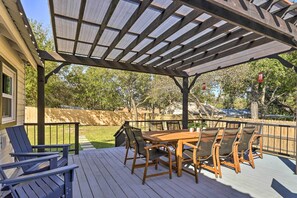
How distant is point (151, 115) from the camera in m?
17.6

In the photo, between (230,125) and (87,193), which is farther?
(230,125)

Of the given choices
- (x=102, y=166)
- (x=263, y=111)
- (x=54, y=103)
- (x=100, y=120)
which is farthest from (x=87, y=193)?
(x=263, y=111)

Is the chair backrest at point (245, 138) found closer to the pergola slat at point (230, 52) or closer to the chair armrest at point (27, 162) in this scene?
the pergola slat at point (230, 52)

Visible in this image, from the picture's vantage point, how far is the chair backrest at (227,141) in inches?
149

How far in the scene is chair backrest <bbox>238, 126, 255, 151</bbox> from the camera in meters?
4.04

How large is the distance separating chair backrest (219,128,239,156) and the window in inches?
151

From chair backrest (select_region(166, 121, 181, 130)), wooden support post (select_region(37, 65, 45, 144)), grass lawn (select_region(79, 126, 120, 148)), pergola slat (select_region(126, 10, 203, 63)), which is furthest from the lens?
grass lawn (select_region(79, 126, 120, 148))

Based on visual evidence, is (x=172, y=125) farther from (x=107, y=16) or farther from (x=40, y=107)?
(x=107, y=16)

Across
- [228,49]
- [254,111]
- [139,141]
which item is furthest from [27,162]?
[254,111]

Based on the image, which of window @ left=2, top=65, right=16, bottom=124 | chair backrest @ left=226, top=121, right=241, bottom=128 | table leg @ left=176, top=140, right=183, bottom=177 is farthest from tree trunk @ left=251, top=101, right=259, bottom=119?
window @ left=2, top=65, right=16, bottom=124

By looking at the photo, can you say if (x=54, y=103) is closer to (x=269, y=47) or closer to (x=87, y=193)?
(x=87, y=193)

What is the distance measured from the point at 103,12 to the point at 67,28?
0.92 meters

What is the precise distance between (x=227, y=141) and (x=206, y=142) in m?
0.57

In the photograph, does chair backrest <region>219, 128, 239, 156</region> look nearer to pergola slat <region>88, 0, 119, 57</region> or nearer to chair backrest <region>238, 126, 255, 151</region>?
chair backrest <region>238, 126, 255, 151</region>
